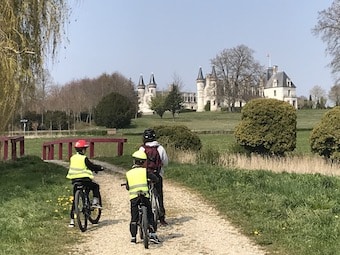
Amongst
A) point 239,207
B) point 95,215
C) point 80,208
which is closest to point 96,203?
point 80,208

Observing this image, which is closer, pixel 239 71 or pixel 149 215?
pixel 149 215

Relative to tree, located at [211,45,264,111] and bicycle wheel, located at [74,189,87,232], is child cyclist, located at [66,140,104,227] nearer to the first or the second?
bicycle wheel, located at [74,189,87,232]

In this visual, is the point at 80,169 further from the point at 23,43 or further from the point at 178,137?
the point at 178,137

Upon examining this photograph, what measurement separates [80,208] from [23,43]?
20.3 ft

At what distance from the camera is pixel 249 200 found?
10.6m

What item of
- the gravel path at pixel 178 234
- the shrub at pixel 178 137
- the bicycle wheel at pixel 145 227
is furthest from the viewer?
the shrub at pixel 178 137

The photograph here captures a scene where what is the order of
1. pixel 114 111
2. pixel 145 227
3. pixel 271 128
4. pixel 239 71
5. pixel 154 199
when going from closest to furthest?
1. pixel 145 227
2. pixel 154 199
3. pixel 271 128
4. pixel 114 111
5. pixel 239 71

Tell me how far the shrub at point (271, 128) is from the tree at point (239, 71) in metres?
72.4

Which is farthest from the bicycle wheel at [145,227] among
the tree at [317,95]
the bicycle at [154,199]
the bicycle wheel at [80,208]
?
the tree at [317,95]

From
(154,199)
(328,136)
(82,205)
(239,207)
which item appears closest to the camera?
(154,199)

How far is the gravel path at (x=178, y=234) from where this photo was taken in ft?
24.0

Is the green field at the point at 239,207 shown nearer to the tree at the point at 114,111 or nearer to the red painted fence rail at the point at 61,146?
the red painted fence rail at the point at 61,146

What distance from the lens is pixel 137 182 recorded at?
779 centimetres

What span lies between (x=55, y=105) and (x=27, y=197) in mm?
78831
